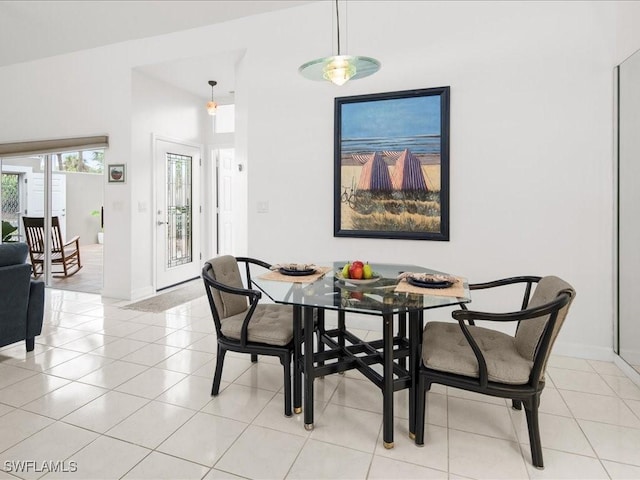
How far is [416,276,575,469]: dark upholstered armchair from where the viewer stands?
1.63 metres

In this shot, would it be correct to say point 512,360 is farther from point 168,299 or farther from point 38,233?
point 38,233

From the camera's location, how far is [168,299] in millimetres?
4691

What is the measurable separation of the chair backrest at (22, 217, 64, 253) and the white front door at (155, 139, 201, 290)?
1.64 metres

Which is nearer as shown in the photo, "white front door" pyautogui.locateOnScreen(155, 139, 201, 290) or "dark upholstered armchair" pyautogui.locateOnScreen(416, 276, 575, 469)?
"dark upholstered armchair" pyautogui.locateOnScreen(416, 276, 575, 469)

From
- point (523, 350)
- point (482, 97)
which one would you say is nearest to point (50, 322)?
point (523, 350)

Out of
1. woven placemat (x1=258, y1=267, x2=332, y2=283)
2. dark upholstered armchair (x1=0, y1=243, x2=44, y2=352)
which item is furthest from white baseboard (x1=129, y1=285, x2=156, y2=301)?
woven placemat (x1=258, y1=267, x2=332, y2=283)

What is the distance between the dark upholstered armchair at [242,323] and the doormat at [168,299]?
2129 mm

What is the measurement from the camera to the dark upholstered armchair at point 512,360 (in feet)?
5.36

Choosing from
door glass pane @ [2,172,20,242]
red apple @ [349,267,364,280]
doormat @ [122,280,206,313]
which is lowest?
doormat @ [122,280,206,313]

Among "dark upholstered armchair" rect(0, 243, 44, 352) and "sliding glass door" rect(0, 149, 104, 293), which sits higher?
"sliding glass door" rect(0, 149, 104, 293)

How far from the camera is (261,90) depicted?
388 centimetres

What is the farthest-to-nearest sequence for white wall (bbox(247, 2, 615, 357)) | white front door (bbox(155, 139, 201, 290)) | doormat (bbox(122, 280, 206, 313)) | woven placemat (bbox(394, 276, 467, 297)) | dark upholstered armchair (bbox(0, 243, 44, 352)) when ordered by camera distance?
1. white front door (bbox(155, 139, 201, 290))
2. doormat (bbox(122, 280, 206, 313))
3. white wall (bbox(247, 2, 615, 357))
4. dark upholstered armchair (bbox(0, 243, 44, 352))
5. woven placemat (bbox(394, 276, 467, 297))

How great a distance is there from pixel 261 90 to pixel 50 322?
3.07 metres

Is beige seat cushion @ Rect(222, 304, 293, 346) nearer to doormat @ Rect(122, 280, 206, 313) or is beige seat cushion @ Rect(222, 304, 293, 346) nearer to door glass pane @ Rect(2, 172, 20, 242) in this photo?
doormat @ Rect(122, 280, 206, 313)
